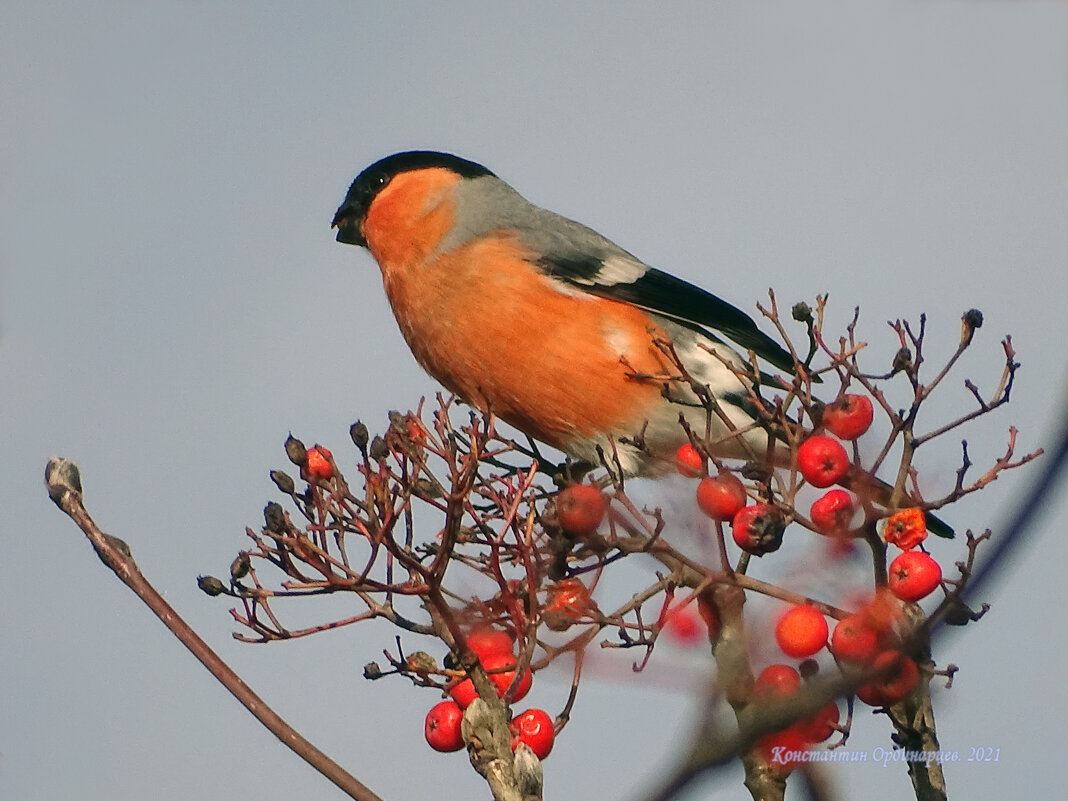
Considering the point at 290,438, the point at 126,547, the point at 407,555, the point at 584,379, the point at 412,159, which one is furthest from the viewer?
the point at 412,159

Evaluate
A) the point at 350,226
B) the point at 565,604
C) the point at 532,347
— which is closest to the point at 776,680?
the point at 565,604

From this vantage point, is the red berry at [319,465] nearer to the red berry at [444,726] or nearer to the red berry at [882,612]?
the red berry at [444,726]

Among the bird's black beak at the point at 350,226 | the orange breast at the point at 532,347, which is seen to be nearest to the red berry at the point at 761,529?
the orange breast at the point at 532,347

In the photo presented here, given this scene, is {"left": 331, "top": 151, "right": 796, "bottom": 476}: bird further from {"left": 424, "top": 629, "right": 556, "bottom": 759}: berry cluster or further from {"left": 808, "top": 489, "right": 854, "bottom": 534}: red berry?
{"left": 424, "top": 629, "right": 556, "bottom": 759}: berry cluster

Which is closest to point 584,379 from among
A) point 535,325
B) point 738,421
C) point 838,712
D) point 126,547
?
point 535,325

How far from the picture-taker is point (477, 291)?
16.2ft

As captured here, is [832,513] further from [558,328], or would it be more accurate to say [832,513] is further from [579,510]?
[558,328]

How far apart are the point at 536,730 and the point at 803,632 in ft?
1.95

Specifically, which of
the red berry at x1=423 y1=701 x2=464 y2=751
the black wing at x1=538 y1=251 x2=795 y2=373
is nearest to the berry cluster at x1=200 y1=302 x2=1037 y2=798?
the red berry at x1=423 y1=701 x2=464 y2=751

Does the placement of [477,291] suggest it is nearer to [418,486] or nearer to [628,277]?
[628,277]

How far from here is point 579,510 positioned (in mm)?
3182

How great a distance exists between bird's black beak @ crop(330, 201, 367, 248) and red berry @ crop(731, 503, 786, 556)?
3170 millimetres

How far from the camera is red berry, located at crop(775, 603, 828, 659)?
263 centimetres

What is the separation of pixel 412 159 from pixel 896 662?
494 cm
